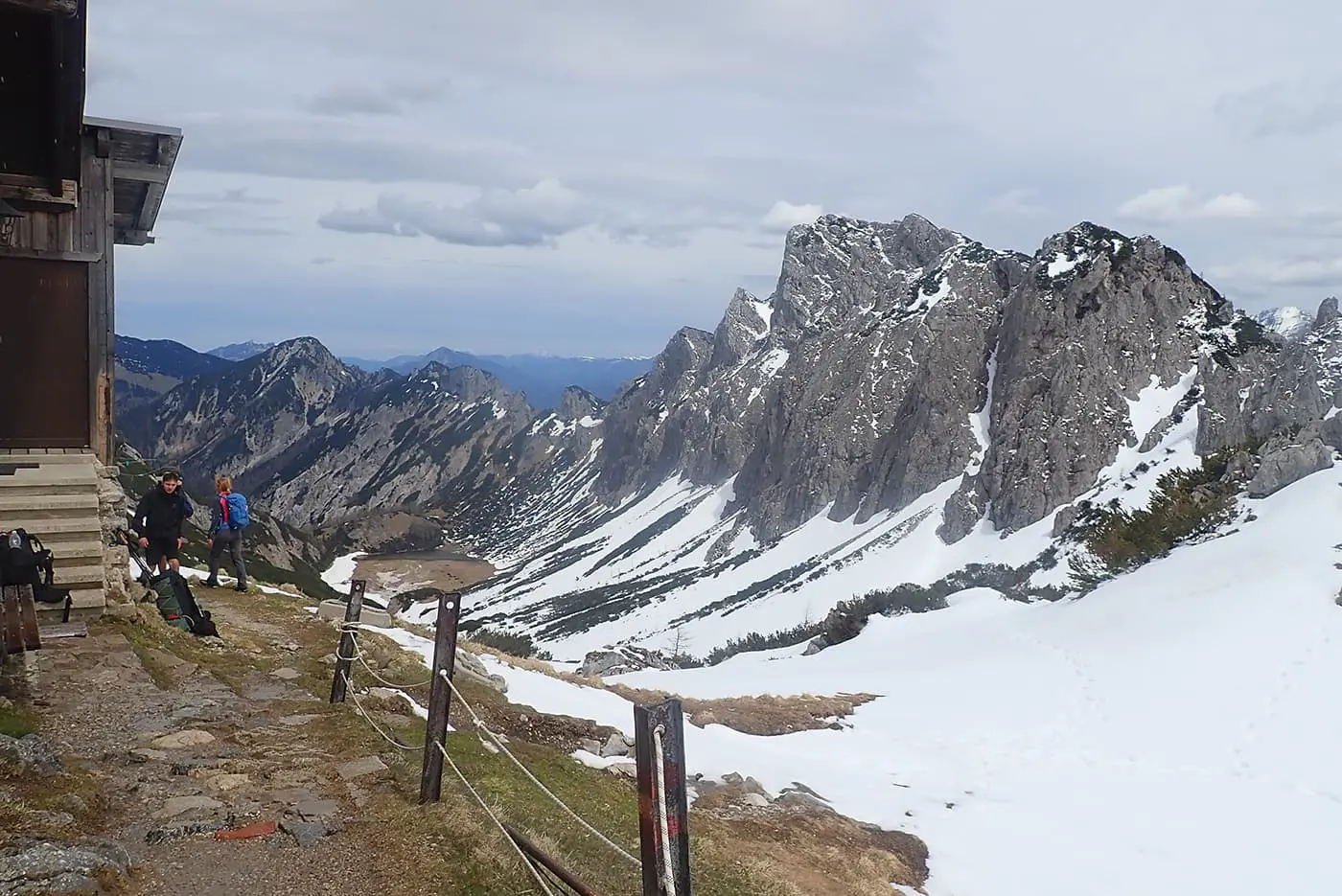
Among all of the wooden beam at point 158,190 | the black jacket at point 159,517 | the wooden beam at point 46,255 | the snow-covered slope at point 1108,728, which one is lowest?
the snow-covered slope at point 1108,728

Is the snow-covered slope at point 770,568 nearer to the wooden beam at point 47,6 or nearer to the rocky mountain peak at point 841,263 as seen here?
the wooden beam at point 47,6

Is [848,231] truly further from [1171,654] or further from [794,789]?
[794,789]

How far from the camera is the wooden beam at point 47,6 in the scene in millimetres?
4911

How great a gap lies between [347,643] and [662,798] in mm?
6404

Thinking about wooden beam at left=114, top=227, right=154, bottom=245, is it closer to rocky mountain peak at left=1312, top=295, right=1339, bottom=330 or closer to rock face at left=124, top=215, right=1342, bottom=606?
rock face at left=124, top=215, right=1342, bottom=606

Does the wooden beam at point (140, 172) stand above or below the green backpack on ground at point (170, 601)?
above

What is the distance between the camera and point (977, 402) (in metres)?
106

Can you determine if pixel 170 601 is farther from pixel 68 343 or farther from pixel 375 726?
pixel 375 726

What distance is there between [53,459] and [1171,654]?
23863mm

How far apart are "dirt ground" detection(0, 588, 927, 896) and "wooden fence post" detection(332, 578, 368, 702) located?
0.69 ft

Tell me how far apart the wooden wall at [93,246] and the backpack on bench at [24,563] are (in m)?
4.37


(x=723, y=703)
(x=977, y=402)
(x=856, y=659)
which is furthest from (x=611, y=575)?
(x=723, y=703)

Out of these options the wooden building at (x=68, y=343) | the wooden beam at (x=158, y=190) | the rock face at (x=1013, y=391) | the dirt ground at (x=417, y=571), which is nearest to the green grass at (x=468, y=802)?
the wooden building at (x=68, y=343)

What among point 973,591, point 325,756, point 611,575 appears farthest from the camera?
point 611,575
